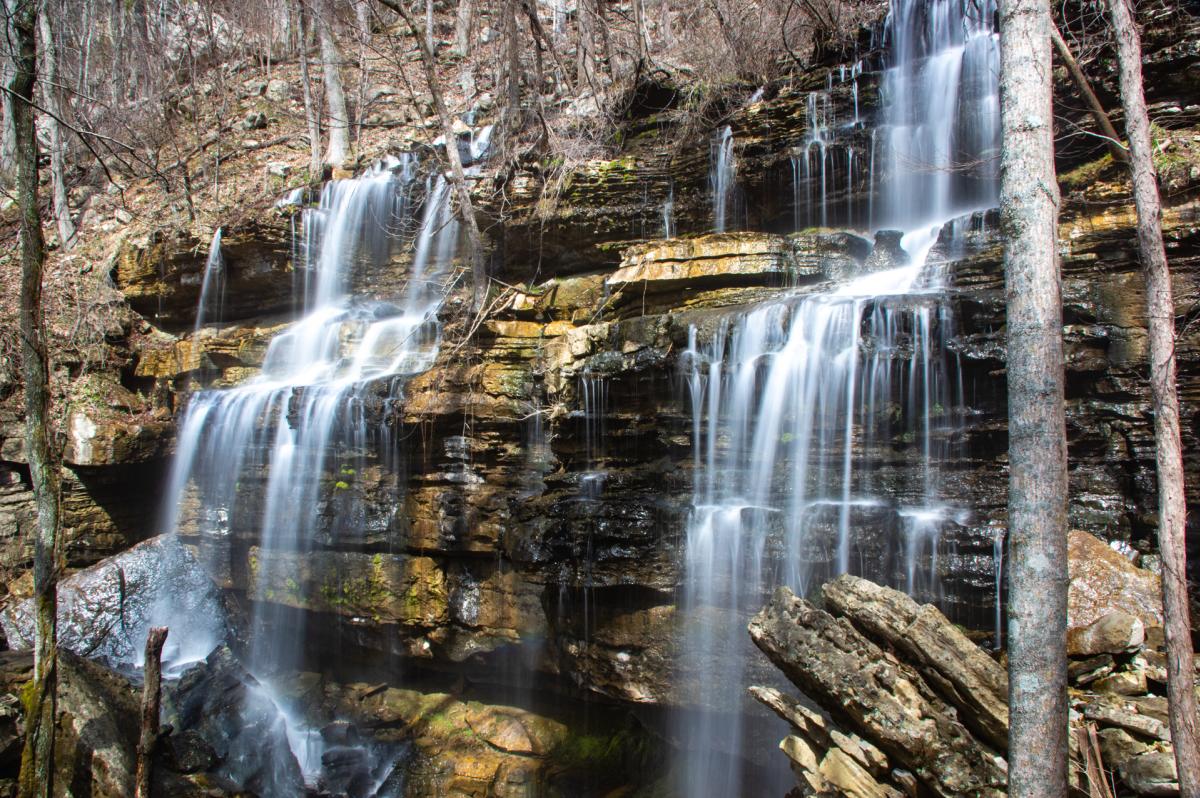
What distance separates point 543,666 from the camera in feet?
29.1

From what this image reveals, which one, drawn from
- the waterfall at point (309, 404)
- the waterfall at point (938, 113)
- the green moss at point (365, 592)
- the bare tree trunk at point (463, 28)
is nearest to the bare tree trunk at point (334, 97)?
the waterfall at point (309, 404)

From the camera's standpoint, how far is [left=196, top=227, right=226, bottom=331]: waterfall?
15.2 m

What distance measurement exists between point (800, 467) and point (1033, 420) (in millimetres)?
4172

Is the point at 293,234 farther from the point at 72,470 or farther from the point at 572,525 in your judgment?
the point at 572,525

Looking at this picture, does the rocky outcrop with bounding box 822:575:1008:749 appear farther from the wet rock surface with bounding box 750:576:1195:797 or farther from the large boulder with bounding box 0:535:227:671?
the large boulder with bounding box 0:535:227:671

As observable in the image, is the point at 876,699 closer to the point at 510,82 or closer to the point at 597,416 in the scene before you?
the point at 597,416

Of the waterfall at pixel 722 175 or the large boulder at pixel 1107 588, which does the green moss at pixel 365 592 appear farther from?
the waterfall at pixel 722 175

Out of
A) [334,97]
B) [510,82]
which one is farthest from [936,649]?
[334,97]

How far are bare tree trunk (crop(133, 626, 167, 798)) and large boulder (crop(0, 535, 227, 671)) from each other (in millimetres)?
4289

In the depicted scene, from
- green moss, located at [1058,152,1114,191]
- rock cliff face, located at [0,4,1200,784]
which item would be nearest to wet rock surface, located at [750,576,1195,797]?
rock cliff face, located at [0,4,1200,784]

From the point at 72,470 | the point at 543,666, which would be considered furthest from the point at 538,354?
the point at 72,470

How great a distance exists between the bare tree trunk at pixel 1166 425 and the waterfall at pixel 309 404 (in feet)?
29.4

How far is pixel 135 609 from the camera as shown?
1077 centimetres

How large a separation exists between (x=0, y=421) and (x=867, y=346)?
14.4 m
